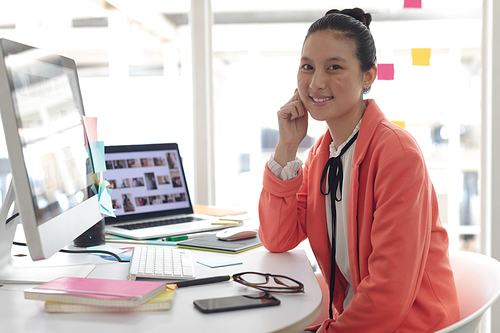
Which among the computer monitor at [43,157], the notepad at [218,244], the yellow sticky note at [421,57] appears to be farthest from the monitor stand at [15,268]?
the yellow sticky note at [421,57]

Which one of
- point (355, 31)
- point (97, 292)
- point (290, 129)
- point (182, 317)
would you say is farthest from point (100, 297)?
point (355, 31)

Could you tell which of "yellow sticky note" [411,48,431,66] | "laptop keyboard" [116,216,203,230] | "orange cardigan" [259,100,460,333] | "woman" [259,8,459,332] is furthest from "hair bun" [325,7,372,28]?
"yellow sticky note" [411,48,431,66]

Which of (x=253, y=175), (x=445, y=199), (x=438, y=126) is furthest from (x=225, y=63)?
(x=445, y=199)

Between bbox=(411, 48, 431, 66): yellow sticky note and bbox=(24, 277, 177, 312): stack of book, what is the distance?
1.98 m

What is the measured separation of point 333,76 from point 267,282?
609 mm

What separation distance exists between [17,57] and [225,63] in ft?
6.21

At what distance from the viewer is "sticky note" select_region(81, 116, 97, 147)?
1179mm

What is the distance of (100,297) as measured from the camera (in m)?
0.78

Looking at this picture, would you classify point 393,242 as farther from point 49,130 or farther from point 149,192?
point 149,192

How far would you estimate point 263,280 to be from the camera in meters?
1.02

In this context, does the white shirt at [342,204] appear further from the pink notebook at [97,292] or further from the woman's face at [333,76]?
the pink notebook at [97,292]

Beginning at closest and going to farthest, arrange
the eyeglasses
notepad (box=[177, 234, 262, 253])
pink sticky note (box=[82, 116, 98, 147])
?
the eyeglasses → pink sticky note (box=[82, 116, 98, 147]) → notepad (box=[177, 234, 262, 253])

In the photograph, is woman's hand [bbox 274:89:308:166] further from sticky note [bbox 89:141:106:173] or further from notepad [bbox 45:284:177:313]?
notepad [bbox 45:284:177:313]

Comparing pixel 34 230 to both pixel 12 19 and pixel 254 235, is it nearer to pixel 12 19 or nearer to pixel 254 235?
pixel 254 235
